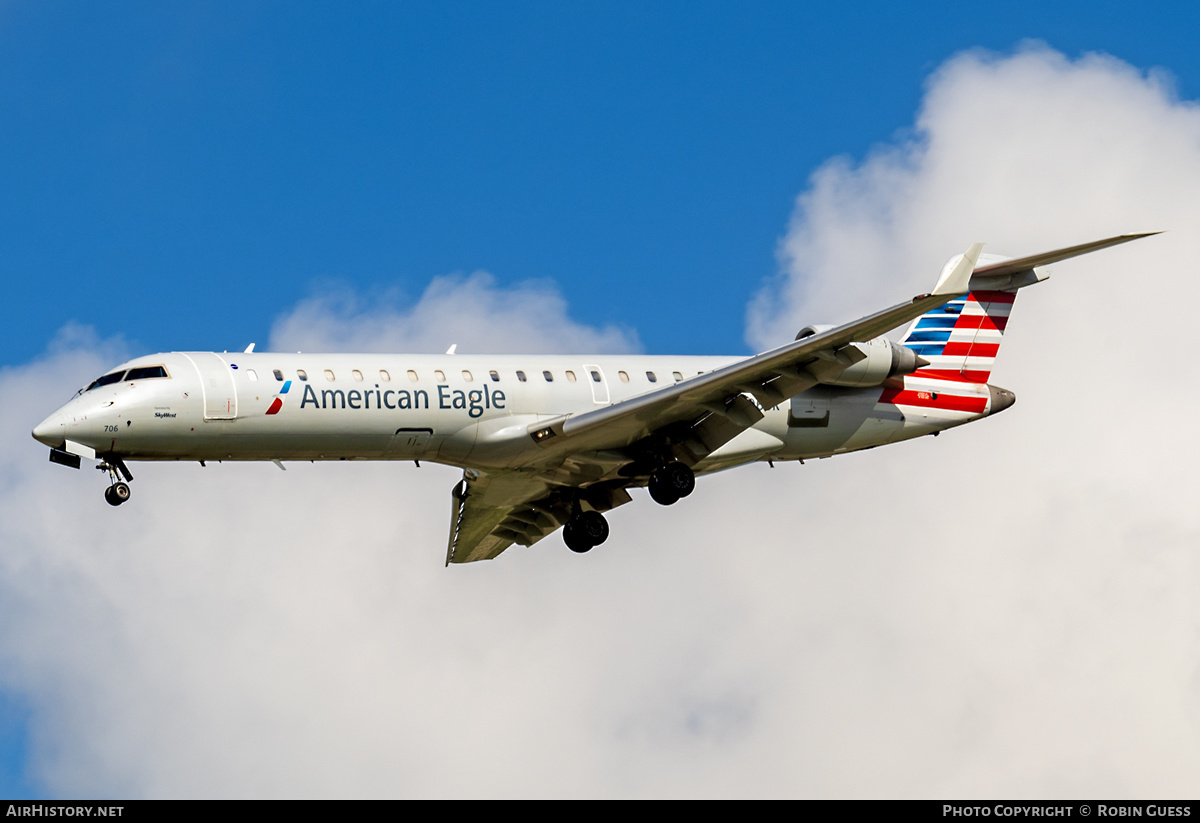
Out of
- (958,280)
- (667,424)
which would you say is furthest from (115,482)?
(958,280)

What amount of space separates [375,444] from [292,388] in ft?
5.53

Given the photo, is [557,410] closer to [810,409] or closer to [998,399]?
[810,409]

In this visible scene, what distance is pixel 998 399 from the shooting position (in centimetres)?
3241

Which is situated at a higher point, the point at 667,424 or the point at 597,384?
the point at 597,384

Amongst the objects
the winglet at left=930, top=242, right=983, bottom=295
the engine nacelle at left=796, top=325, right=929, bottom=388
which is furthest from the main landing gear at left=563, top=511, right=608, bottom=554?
the winglet at left=930, top=242, right=983, bottom=295

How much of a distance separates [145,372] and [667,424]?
8.90 meters

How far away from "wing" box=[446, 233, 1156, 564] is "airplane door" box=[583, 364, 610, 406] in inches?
33.6

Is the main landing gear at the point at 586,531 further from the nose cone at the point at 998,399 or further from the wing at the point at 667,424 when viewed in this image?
the nose cone at the point at 998,399

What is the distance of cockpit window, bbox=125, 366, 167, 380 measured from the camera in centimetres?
2739

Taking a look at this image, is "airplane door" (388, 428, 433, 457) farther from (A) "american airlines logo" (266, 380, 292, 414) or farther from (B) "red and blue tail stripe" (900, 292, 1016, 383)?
(B) "red and blue tail stripe" (900, 292, 1016, 383)

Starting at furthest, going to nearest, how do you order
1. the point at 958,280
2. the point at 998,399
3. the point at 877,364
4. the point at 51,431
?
the point at 998,399
the point at 877,364
the point at 51,431
the point at 958,280
